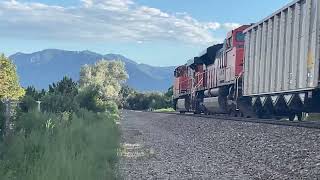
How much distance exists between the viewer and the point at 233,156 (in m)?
12.1

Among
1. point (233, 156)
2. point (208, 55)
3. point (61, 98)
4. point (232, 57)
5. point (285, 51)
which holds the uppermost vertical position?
point (208, 55)

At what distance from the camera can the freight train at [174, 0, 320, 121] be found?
15391mm

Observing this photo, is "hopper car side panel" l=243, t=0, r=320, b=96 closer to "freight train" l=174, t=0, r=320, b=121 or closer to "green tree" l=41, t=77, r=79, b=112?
"freight train" l=174, t=0, r=320, b=121

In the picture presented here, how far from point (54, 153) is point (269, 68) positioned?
41.8 ft

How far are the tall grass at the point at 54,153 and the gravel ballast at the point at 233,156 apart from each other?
0.56 meters

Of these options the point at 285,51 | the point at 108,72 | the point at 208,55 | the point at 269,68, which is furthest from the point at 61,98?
the point at 108,72

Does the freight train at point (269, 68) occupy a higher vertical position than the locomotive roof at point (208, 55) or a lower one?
lower

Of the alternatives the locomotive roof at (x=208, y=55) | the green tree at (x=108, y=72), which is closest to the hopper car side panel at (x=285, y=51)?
the locomotive roof at (x=208, y=55)

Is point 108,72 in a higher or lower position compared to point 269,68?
higher

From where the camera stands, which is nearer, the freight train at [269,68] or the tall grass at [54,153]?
the tall grass at [54,153]

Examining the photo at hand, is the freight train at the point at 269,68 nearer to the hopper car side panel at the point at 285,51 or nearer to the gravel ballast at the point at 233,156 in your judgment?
the hopper car side panel at the point at 285,51

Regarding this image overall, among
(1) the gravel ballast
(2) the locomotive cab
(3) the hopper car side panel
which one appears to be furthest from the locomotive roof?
(1) the gravel ballast

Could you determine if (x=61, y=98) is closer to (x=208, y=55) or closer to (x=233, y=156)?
(x=233, y=156)

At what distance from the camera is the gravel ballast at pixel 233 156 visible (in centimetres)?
940
